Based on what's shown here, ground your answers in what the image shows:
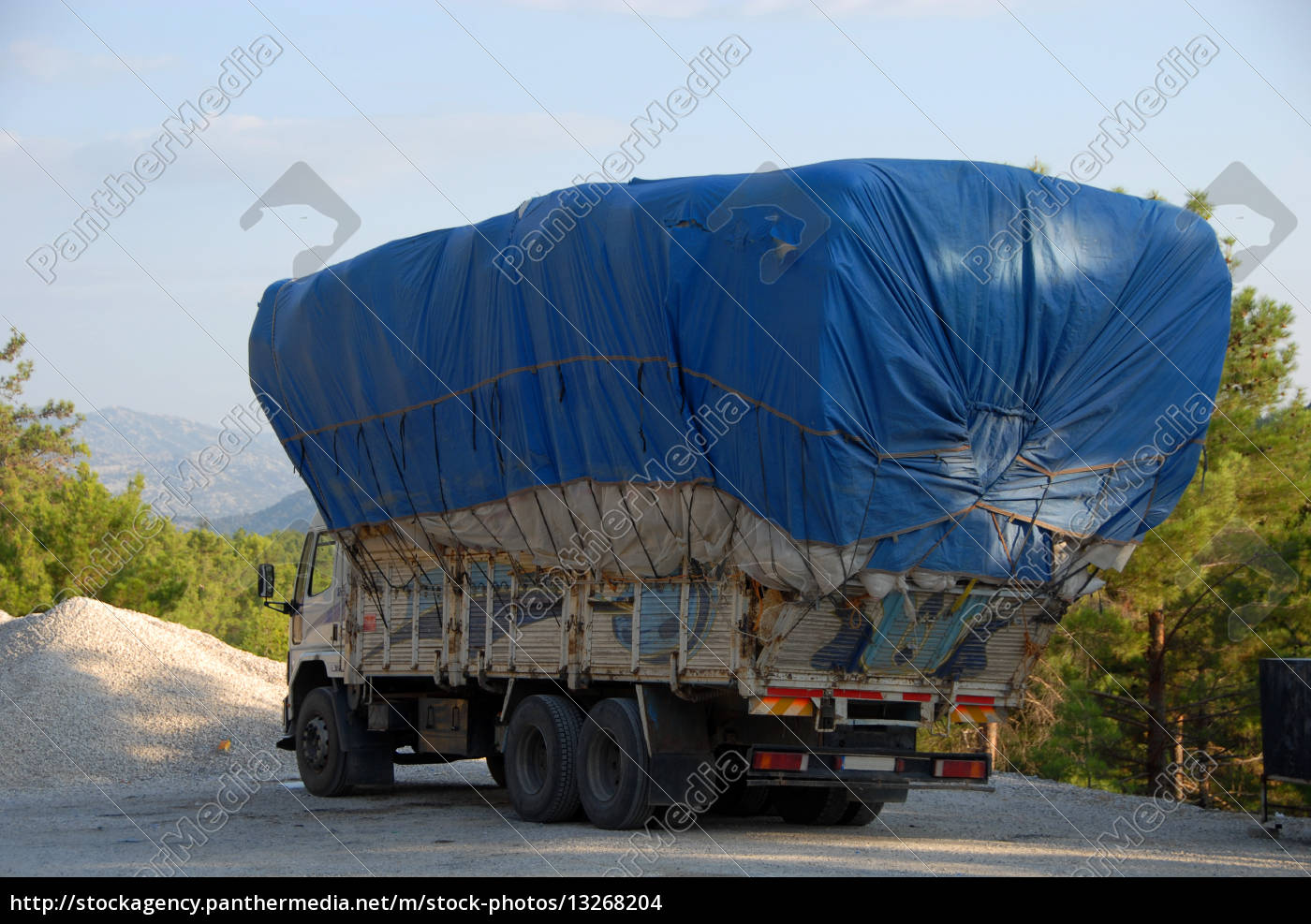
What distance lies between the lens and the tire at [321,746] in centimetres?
1495

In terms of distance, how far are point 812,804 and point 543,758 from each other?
8.29 ft

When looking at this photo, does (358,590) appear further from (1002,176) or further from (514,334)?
(1002,176)

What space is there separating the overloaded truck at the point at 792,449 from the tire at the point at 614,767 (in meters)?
0.03

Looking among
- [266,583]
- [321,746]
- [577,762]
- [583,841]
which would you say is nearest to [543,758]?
[577,762]

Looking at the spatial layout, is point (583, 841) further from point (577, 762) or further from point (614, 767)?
point (577, 762)

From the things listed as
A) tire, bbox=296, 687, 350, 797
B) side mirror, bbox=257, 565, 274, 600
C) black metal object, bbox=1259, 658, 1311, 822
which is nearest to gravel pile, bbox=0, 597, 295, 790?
tire, bbox=296, 687, 350, 797

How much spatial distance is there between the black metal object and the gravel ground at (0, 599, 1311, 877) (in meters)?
0.61

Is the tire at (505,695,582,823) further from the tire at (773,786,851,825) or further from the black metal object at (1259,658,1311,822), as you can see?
→ the black metal object at (1259,658,1311,822)

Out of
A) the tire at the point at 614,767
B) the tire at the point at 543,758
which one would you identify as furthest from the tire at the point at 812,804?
the tire at the point at 543,758

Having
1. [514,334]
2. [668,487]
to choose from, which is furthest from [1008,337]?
[514,334]

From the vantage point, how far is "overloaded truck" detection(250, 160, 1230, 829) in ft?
30.1

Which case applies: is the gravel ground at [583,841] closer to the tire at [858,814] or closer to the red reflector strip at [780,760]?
the tire at [858,814]

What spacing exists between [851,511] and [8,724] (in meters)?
14.7

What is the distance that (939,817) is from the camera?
13414 mm
